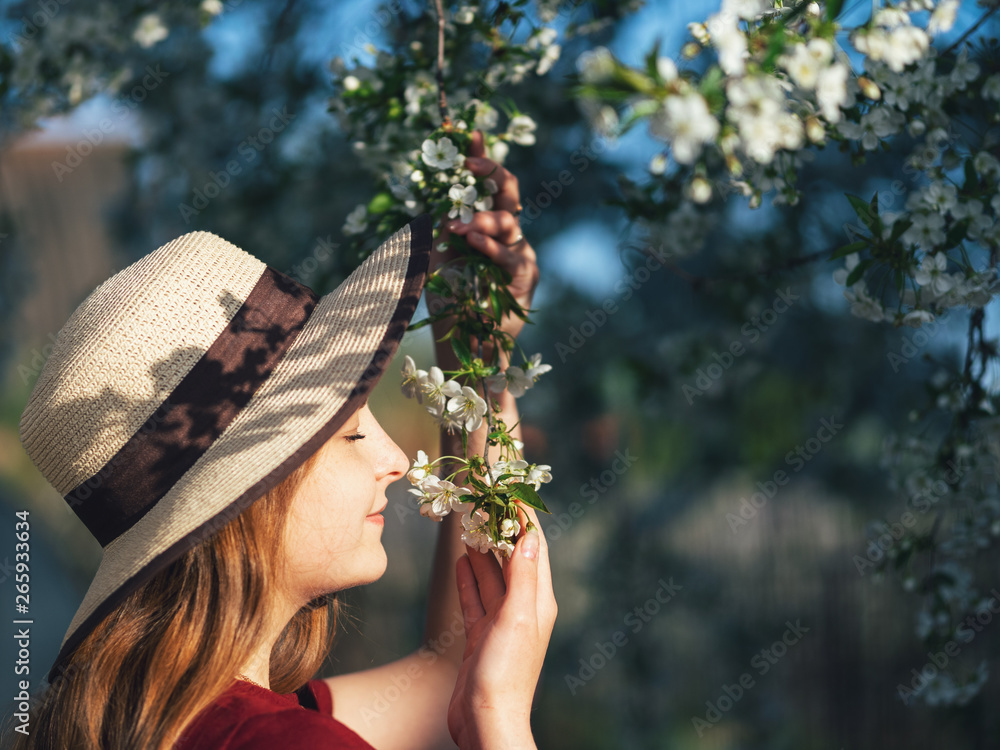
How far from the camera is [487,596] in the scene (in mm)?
1148

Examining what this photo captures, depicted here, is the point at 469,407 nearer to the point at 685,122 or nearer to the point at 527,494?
the point at 527,494

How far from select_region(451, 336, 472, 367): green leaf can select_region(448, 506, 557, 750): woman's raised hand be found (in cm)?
25

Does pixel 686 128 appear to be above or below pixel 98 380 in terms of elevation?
above

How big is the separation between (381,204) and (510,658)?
894 mm

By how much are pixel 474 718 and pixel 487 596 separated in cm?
20

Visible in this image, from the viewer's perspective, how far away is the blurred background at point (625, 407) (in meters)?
2.84

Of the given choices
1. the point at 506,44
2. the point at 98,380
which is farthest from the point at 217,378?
the point at 506,44

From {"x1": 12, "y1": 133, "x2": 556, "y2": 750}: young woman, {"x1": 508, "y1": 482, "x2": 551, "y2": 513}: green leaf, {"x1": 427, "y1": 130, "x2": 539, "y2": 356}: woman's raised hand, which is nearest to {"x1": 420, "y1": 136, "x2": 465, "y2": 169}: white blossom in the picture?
{"x1": 427, "y1": 130, "x2": 539, "y2": 356}: woman's raised hand

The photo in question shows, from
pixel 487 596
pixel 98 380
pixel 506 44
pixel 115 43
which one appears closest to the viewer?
pixel 98 380

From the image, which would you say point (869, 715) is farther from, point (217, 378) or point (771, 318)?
point (217, 378)

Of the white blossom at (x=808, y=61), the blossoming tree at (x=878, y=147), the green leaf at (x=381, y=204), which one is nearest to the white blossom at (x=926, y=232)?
the blossoming tree at (x=878, y=147)

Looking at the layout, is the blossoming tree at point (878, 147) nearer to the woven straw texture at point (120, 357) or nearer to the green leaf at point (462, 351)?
the green leaf at point (462, 351)

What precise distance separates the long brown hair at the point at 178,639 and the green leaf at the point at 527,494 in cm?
32

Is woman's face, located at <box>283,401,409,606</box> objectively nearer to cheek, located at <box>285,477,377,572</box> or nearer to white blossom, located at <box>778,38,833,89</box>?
cheek, located at <box>285,477,377,572</box>
